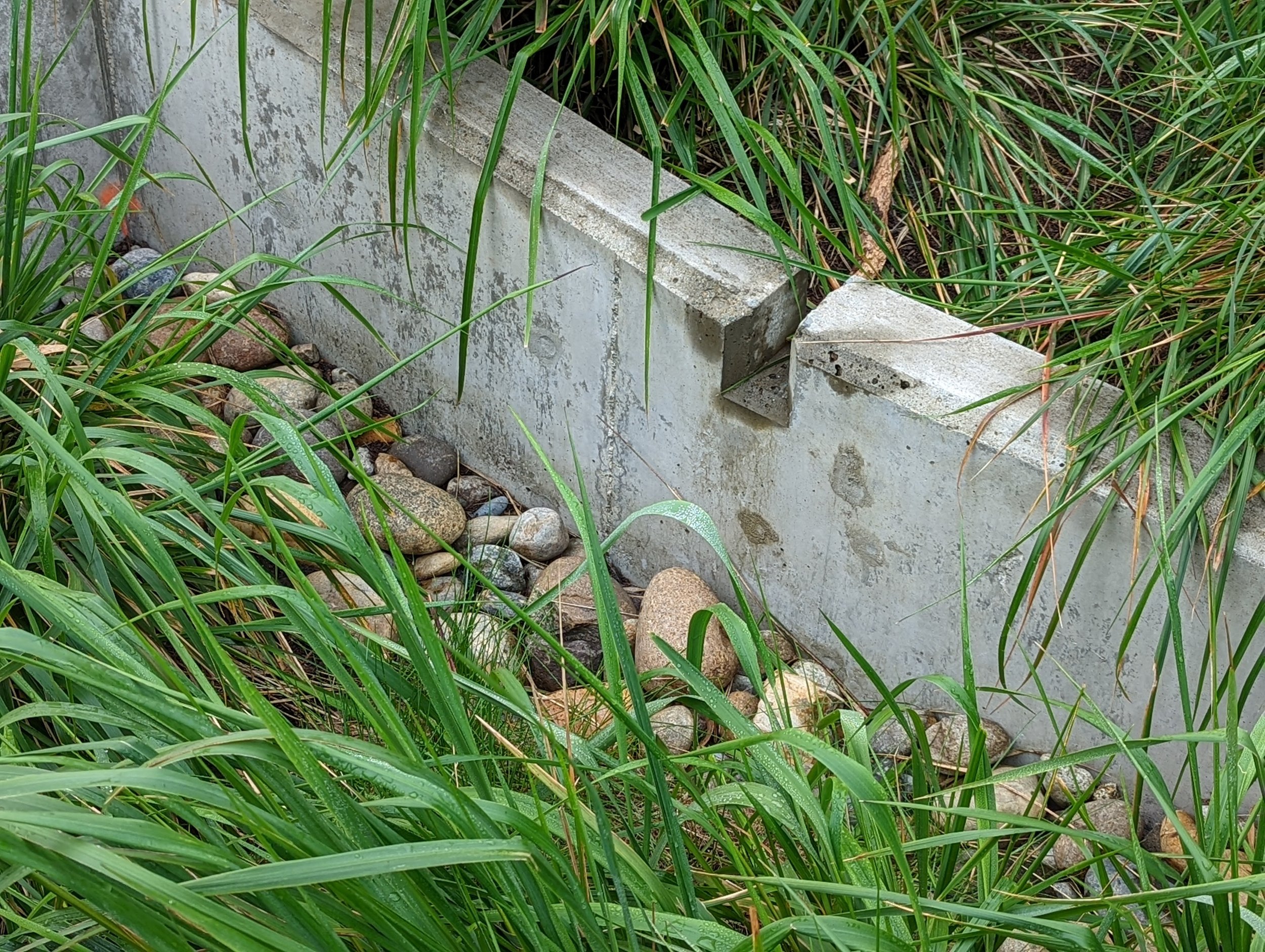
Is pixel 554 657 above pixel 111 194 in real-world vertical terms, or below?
below

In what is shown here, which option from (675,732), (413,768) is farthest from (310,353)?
(413,768)

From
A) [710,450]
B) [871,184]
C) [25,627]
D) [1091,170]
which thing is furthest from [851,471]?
[25,627]

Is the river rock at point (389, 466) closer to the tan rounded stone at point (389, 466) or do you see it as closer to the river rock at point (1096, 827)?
the tan rounded stone at point (389, 466)

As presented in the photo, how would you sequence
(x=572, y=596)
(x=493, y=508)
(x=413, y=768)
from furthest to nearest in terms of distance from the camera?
(x=493, y=508) → (x=572, y=596) → (x=413, y=768)

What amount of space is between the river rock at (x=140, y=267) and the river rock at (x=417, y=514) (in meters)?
0.85

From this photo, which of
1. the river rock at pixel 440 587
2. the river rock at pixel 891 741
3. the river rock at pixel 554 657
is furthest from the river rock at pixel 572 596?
the river rock at pixel 891 741

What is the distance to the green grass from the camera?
109cm

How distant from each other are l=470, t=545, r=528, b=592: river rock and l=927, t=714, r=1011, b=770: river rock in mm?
732

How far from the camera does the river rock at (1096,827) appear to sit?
2021 millimetres

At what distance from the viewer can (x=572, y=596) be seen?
2.38 meters

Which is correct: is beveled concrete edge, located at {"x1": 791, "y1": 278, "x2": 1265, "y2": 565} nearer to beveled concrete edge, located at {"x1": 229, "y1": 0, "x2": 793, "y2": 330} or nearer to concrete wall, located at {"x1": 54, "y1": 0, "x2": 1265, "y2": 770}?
concrete wall, located at {"x1": 54, "y1": 0, "x2": 1265, "y2": 770}

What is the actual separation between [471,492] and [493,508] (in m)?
0.06

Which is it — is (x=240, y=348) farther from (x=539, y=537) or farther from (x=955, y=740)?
(x=955, y=740)

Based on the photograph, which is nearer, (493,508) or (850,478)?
(850,478)
